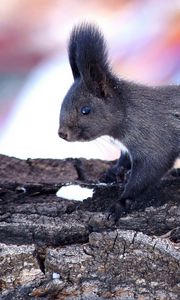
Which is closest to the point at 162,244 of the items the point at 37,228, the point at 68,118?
the point at 37,228

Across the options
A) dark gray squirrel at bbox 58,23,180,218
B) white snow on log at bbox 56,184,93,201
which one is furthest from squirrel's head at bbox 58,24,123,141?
white snow on log at bbox 56,184,93,201


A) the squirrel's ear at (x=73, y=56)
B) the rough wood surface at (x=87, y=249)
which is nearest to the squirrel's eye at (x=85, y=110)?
the squirrel's ear at (x=73, y=56)

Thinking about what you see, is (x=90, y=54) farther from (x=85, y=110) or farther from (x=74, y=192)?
(x=74, y=192)

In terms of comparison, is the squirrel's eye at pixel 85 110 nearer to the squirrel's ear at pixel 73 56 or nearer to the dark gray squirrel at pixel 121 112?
the dark gray squirrel at pixel 121 112

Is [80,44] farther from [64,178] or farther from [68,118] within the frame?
[64,178]

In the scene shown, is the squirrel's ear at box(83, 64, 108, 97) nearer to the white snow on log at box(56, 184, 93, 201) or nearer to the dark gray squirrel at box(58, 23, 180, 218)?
the dark gray squirrel at box(58, 23, 180, 218)
